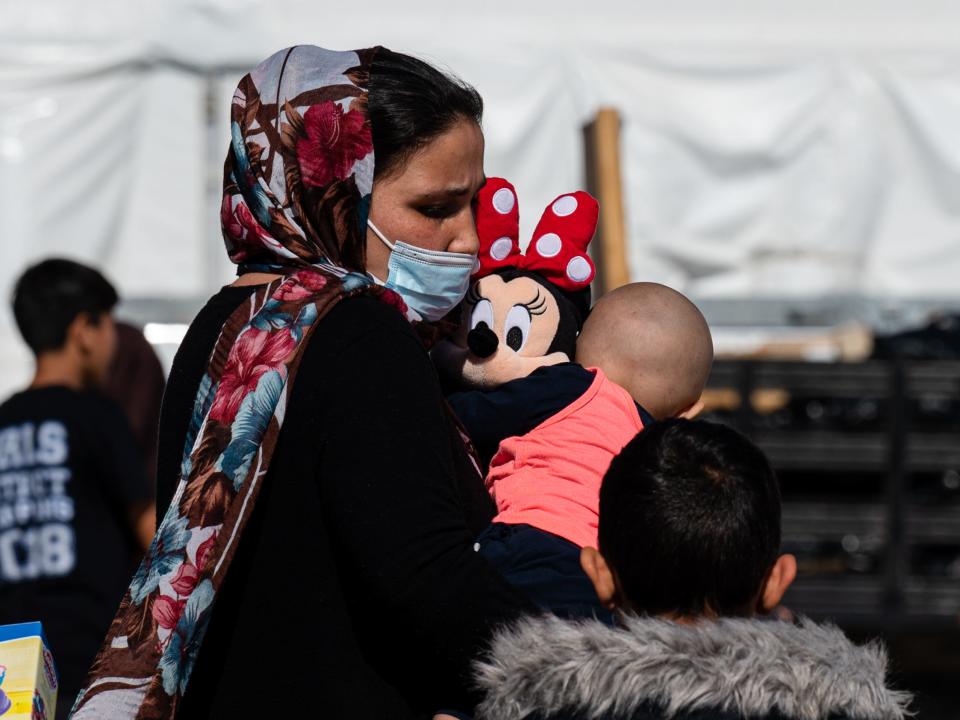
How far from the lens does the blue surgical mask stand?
1.70m

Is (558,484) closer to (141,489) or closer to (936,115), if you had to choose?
(141,489)

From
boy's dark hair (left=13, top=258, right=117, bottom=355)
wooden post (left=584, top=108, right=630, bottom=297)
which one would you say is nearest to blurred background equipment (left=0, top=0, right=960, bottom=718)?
boy's dark hair (left=13, top=258, right=117, bottom=355)

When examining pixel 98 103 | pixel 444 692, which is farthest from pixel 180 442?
pixel 98 103

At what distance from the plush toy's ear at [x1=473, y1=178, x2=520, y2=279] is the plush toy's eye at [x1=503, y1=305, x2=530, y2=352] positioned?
84 millimetres

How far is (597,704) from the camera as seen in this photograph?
1423mm

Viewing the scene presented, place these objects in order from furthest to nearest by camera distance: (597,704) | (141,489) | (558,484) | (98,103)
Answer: (98,103) < (141,489) < (558,484) < (597,704)

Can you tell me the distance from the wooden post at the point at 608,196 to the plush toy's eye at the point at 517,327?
0.64m

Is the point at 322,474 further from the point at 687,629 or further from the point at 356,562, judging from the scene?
the point at 687,629

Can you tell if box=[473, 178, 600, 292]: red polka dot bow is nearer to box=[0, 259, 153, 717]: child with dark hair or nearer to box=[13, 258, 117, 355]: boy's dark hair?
box=[0, 259, 153, 717]: child with dark hair

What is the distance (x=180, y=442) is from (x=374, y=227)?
360 mm

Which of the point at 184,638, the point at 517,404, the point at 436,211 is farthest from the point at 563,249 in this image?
the point at 184,638

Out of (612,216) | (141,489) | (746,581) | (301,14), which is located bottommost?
(141,489)

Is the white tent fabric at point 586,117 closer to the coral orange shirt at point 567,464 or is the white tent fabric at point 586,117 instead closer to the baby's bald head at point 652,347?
the baby's bald head at point 652,347

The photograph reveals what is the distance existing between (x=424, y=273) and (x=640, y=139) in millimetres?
4079
